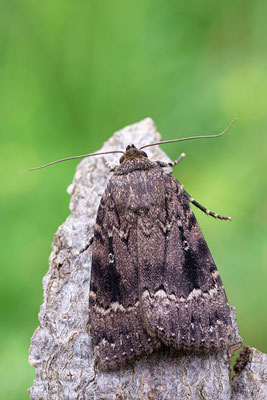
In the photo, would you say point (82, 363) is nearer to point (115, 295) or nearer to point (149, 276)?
point (115, 295)

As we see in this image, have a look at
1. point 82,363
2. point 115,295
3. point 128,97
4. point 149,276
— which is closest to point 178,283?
point 149,276

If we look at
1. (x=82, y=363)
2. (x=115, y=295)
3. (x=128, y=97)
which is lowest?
(x=82, y=363)

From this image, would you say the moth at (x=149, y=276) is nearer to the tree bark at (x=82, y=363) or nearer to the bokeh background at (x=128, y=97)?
the tree bark at (x=82, y=363)

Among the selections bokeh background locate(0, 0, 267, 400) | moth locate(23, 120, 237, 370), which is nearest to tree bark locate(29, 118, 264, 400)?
moth locate(23, 120, 237, 370)

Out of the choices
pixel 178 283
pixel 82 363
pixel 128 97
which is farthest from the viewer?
pixel 128 97

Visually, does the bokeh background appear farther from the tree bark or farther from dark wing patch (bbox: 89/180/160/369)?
dark wing patch (bbox: 89/180/160/369)

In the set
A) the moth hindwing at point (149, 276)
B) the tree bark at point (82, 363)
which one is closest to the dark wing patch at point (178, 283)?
the moth hindwing at point (149, 276)

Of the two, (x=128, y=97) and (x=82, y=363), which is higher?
(x=128, y=97)
